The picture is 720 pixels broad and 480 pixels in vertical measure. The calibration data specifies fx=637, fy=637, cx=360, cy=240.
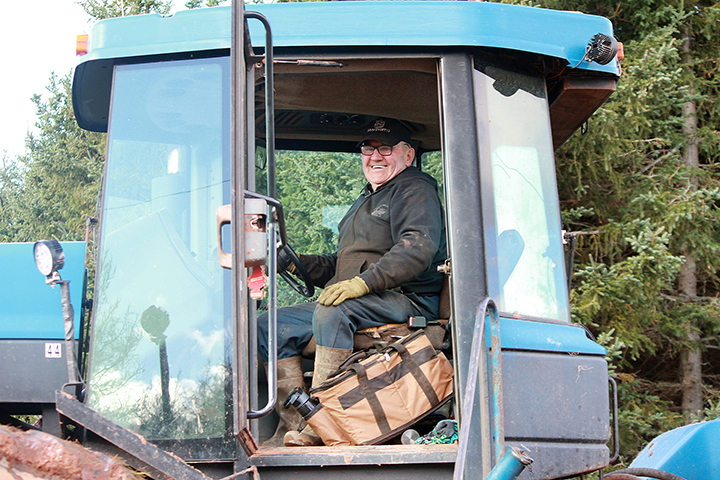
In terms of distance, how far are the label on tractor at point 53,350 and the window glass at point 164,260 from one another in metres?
0.29

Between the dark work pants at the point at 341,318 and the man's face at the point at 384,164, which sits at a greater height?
the man's face at the point at 384,164

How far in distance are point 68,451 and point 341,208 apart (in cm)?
256

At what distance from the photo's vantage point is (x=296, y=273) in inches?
131

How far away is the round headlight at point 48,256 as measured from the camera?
191cm

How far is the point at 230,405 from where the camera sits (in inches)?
78.8

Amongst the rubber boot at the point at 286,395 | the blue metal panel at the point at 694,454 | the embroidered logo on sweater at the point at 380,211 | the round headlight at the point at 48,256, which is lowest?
the blue metal panel at the point at 694,454

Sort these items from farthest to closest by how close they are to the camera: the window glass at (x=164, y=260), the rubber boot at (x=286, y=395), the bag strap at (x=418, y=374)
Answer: the rubber boot at (x=286, y=395) < the bag strap at (x=418, y=374) < the window glass at (x=164, y=260)

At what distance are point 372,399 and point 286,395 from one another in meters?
0.54

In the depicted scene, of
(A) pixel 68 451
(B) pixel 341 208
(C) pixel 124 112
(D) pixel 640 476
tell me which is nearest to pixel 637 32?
(B) pixel 341 208

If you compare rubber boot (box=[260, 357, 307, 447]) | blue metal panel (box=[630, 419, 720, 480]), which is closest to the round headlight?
rubber boot (box=[260, 357, 307, 447])

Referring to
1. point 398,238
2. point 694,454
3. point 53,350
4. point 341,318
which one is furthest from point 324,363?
point 694,454

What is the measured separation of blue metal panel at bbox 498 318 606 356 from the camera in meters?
2.21

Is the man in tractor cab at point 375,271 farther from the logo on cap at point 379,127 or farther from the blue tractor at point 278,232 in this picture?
the blue tractor at point 278,232

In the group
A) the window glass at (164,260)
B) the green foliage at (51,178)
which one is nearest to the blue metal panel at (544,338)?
the window glass at (164,260)
